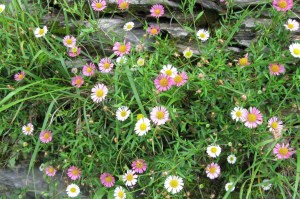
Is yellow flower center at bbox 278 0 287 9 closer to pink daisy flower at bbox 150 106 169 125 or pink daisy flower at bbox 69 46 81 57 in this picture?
pink daisy flower at bbox 150 106 169 125

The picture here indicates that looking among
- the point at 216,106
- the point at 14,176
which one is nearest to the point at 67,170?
the point at 14,176

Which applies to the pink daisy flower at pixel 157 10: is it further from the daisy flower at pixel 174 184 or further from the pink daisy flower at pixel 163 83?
the daisy flower at pixel 174 184

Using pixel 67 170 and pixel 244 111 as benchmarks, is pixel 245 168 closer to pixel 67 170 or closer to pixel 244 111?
pixel 244 111

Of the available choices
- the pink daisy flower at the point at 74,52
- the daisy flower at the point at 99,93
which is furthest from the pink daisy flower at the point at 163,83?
the pink daisy flower at the point at 74,52

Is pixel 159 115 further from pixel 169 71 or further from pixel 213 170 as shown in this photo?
pixel 213 170

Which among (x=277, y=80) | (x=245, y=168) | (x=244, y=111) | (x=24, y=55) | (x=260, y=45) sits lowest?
(x=245, y=168)

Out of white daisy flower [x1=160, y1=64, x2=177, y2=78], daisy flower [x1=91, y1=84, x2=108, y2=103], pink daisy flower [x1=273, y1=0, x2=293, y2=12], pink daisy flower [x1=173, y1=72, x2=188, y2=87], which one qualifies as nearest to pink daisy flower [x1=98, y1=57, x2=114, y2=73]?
daisy flower [x1=91, y1=84, x2=108, y2=103]

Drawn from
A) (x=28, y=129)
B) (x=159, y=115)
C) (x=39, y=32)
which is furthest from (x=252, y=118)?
(x=39, y=32)
